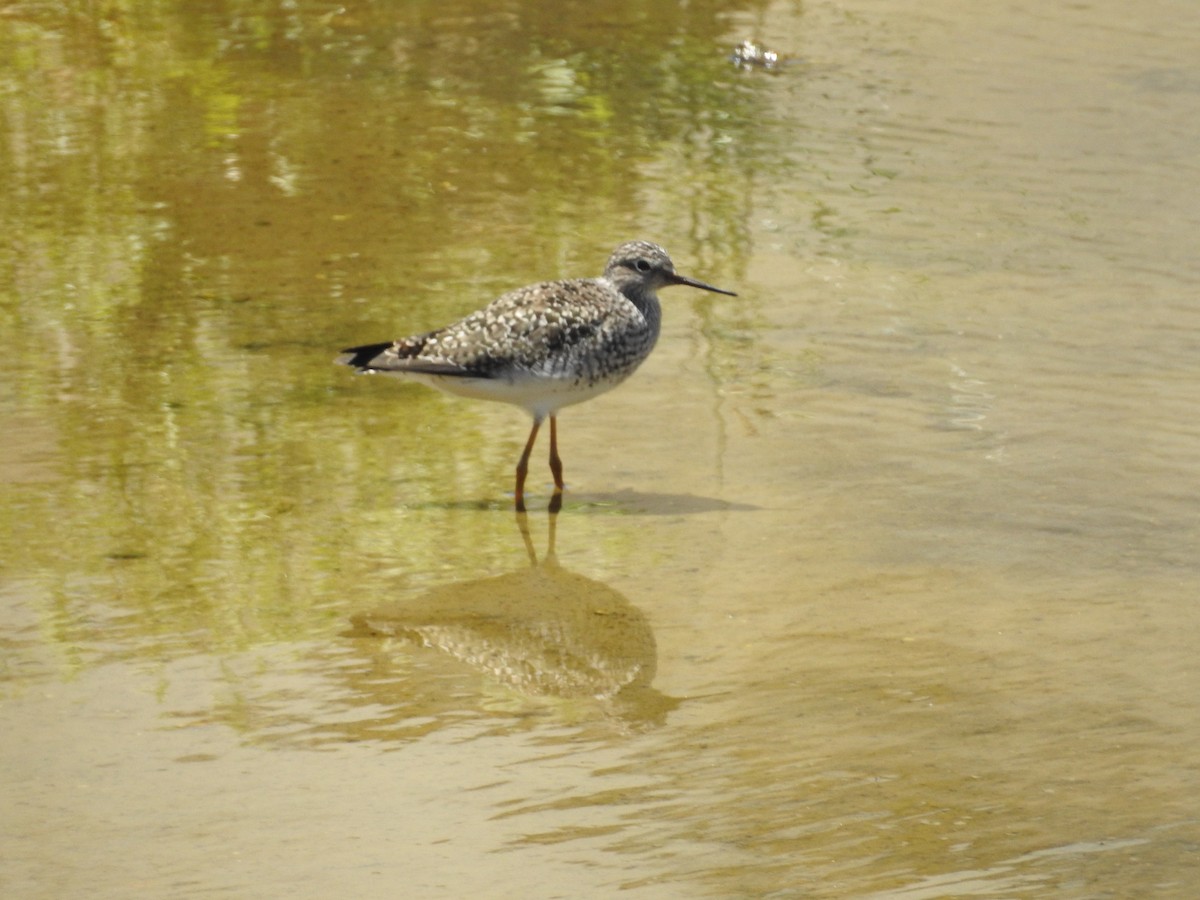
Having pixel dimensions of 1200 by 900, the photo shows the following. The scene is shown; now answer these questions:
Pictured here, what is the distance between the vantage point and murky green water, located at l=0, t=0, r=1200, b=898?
17.3ft

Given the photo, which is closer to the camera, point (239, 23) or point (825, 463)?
point (825, 463)

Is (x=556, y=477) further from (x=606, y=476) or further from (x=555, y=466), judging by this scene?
(x=606, y=476)

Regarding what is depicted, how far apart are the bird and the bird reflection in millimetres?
859

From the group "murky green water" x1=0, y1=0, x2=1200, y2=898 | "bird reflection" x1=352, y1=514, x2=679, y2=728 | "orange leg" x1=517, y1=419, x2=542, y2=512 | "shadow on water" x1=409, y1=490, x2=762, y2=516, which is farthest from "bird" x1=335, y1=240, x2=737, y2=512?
"bird reflection" x1=352, y1=514, x2=679, y2=728

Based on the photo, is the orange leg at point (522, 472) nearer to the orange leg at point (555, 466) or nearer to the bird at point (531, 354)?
the bird at point (531, 354)

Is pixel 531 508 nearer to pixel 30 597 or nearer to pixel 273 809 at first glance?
pixel 30 597

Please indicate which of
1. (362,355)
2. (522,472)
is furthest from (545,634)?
(362,355)

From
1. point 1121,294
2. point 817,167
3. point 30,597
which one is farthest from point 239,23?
point 30,597

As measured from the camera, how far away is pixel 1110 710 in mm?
5887

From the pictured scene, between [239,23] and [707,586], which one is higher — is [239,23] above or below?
above

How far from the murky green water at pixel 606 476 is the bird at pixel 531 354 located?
0.44m

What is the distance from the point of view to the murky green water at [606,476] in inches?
207

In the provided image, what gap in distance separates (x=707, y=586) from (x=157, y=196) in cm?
564

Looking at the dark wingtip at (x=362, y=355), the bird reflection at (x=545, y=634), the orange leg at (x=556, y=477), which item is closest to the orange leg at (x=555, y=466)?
the orange leg at (x=556, y=477)
